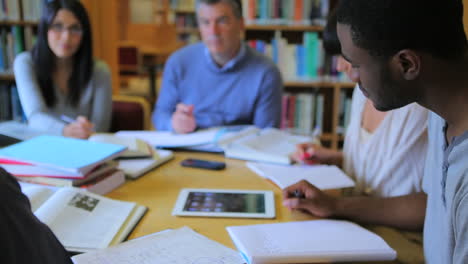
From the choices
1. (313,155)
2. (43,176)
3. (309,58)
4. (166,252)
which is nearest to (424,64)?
(166,252)

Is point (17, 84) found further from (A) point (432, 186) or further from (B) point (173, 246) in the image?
(A) point (432, 186)

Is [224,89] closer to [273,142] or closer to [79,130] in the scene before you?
[273,142]

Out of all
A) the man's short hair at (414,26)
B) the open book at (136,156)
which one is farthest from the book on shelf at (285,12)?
the man's short hair at (414,26)

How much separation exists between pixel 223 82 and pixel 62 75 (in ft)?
2.47

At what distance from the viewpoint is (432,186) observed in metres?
0.74

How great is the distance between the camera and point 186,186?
3.57 ft

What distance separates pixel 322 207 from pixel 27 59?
1.52 meters

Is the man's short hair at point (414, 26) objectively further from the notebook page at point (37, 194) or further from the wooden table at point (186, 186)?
the notebook page at point (37, 194)

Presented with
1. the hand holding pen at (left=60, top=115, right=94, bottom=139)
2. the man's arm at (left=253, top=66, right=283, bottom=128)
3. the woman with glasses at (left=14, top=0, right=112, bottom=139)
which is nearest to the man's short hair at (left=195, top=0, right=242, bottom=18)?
the man's arm at (left=253, top=66, right=283, bottom=128)

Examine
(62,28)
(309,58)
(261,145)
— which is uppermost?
(62,28)

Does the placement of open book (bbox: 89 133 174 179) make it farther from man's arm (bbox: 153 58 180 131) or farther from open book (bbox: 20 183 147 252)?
man's arm (bbox: 153 58 180 131)

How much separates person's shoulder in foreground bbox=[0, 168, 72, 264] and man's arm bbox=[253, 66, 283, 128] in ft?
4.49

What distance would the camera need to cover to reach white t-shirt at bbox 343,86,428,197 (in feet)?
3.40

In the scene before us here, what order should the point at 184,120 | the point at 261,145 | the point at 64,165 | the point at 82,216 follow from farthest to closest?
the point at 184,120 → the point at 261,145 → the point at 64,165 → the point at 82,216
